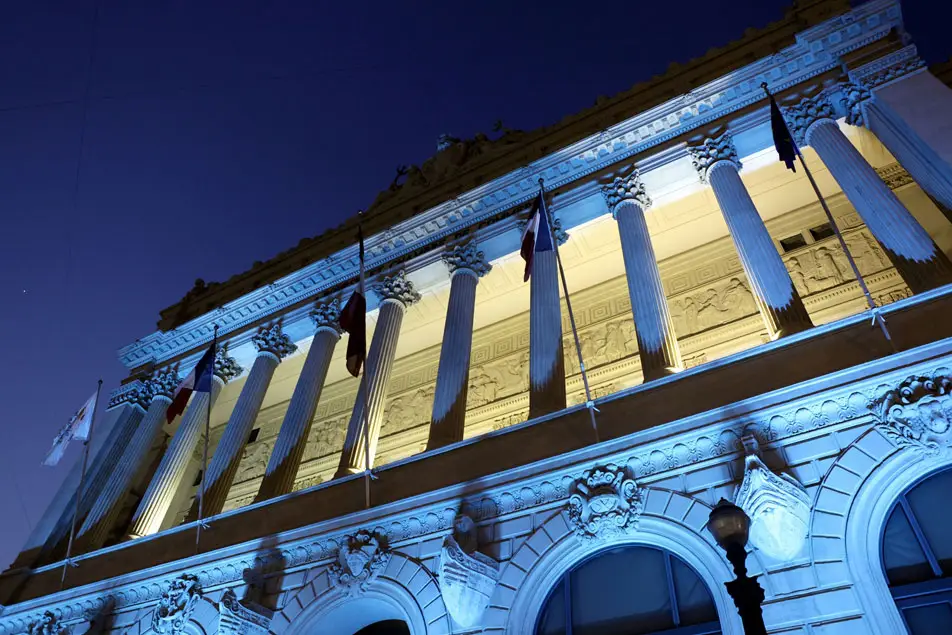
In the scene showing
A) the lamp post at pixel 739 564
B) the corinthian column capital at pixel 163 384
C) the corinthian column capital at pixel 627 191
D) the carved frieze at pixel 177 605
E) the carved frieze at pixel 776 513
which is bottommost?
the lamp post at pixel 739 564

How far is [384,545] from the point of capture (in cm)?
1269

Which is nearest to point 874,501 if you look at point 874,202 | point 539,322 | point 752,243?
point 752,243

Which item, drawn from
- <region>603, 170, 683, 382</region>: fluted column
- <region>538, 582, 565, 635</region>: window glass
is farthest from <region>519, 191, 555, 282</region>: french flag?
<region>538, 582, 565, 635</region>: window glass

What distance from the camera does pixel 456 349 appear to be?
1678 centimetres

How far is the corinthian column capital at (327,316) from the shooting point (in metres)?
21.0

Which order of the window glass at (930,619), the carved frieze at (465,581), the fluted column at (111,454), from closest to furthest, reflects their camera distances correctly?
1. the window glass at (930,619)
2. the carved frieze at (465,581)
3. the fluted column at (111,454)

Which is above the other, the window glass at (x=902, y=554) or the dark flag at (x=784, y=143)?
the dark flag at (x=784, y=143)

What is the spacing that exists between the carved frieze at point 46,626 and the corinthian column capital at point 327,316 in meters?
9.72

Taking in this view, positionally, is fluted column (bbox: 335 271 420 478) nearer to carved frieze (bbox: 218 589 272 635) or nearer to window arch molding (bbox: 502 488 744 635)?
carved frieze (bbox: 218 589 272 635)

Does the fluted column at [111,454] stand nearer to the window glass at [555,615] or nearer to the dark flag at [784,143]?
the window glass at [555,615]

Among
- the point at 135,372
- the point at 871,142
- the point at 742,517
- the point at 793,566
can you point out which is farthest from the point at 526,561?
the point at 135,372

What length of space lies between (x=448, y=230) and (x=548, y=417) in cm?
918

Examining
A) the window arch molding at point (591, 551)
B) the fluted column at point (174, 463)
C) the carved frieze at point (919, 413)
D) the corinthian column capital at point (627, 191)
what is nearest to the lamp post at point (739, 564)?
the window arch molding at point (591, 551)

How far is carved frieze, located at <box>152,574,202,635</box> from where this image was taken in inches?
552
